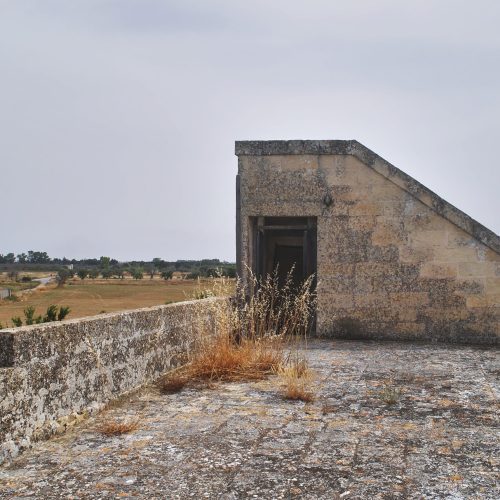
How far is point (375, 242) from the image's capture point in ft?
32.5

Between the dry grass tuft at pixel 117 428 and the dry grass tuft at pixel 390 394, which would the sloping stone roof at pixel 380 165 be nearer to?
the dry grass tuft at pixel 390 394

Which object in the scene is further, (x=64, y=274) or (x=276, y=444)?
(x=64, y=274)

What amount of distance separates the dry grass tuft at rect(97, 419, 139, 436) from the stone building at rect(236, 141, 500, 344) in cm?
567

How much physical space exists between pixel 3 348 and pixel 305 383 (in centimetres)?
287

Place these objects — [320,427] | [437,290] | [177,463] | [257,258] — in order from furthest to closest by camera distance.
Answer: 1. [257,258]
2. [437,290]
3. [320,427]
4. [177,463]

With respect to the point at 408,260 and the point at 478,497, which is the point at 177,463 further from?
the point at 408,260

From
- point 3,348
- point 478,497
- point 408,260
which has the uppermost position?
point 408,260

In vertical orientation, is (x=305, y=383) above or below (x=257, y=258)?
below

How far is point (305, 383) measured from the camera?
20.2ft

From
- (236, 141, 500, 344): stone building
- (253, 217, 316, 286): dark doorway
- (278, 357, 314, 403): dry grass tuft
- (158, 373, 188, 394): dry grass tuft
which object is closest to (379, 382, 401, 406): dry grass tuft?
(278, 357, 314, 403): dry grass tuft

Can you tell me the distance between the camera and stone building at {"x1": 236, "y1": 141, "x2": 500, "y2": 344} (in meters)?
9.66

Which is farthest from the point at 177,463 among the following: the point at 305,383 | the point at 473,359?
the point at 473,359

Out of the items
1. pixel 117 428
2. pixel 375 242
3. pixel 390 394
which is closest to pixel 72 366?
pixel 117 428

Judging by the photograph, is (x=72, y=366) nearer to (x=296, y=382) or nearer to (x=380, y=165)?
(x=296, y=382)
